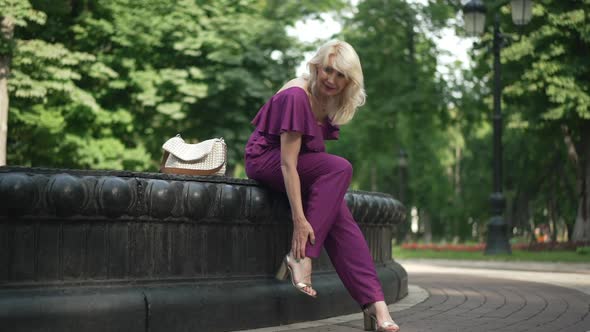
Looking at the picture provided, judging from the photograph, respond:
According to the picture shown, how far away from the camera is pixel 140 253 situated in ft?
17.4

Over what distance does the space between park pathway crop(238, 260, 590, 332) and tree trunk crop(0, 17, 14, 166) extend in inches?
522

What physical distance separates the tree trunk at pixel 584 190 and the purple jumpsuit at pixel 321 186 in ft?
72.7

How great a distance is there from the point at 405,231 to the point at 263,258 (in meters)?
46.6

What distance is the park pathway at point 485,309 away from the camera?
19.5 ft

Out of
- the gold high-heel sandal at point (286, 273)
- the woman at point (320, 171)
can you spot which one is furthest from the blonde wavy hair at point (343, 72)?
the gold high-heel sandal at point (286, 273)

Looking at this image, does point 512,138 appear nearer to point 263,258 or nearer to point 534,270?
point 534,270

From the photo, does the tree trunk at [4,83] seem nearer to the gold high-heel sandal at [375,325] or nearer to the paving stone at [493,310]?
the paving stone at [493,310]

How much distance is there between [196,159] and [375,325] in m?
1.56

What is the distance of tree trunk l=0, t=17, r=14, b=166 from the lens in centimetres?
2097

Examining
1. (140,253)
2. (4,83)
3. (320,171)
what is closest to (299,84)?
(320,171)

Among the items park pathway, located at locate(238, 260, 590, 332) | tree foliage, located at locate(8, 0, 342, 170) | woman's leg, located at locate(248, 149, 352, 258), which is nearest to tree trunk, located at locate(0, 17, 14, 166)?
tree foliage, located at locate(8, 0, 342, 170)

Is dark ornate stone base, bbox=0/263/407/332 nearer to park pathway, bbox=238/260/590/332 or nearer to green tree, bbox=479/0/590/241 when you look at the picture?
park pathway, bbox=238/260/590/332

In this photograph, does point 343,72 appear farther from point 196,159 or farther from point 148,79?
point 148,79

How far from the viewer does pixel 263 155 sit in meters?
5.82
